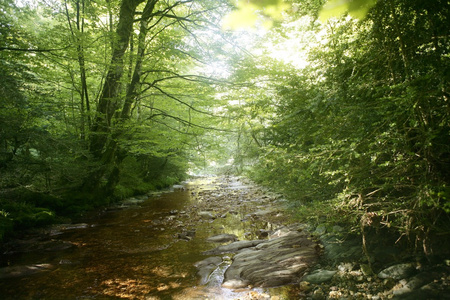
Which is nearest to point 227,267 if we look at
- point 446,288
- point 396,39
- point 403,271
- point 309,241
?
point 309,241

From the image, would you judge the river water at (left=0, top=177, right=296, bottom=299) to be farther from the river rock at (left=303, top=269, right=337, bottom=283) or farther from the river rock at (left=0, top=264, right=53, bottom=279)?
the river rock at (left=303, top=269, right=337, bottom=283)

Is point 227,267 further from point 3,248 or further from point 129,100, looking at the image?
point 129,100

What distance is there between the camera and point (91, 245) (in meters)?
5.98

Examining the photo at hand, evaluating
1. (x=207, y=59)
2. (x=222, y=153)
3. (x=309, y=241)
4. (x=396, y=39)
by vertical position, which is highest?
(x=207, y=59)

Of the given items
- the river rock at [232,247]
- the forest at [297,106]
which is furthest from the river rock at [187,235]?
the forest at [297,106]

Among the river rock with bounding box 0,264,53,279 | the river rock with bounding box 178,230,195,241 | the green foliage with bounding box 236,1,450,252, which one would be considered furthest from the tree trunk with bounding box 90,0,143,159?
the green foliage with bounding box 236,1,450,252

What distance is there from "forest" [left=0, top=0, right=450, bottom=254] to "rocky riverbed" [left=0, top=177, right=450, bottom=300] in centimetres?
47

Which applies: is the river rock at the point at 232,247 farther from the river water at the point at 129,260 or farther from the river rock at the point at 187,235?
the river rock at the point at 187,235

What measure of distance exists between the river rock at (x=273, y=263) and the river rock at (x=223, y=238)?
41.3 inches

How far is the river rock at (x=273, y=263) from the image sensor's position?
3727mm

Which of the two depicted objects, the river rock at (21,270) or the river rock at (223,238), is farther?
the river rock at (223,238)

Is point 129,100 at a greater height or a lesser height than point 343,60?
greater

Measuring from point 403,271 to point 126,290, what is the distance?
13.0 feet

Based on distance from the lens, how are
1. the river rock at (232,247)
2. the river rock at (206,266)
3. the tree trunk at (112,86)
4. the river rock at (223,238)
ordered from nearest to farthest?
1. the river rock at (206,266)
2. the river rock at (232,247)
3. the river rock at (223,238)
4. the tree trunk at (112,86)
